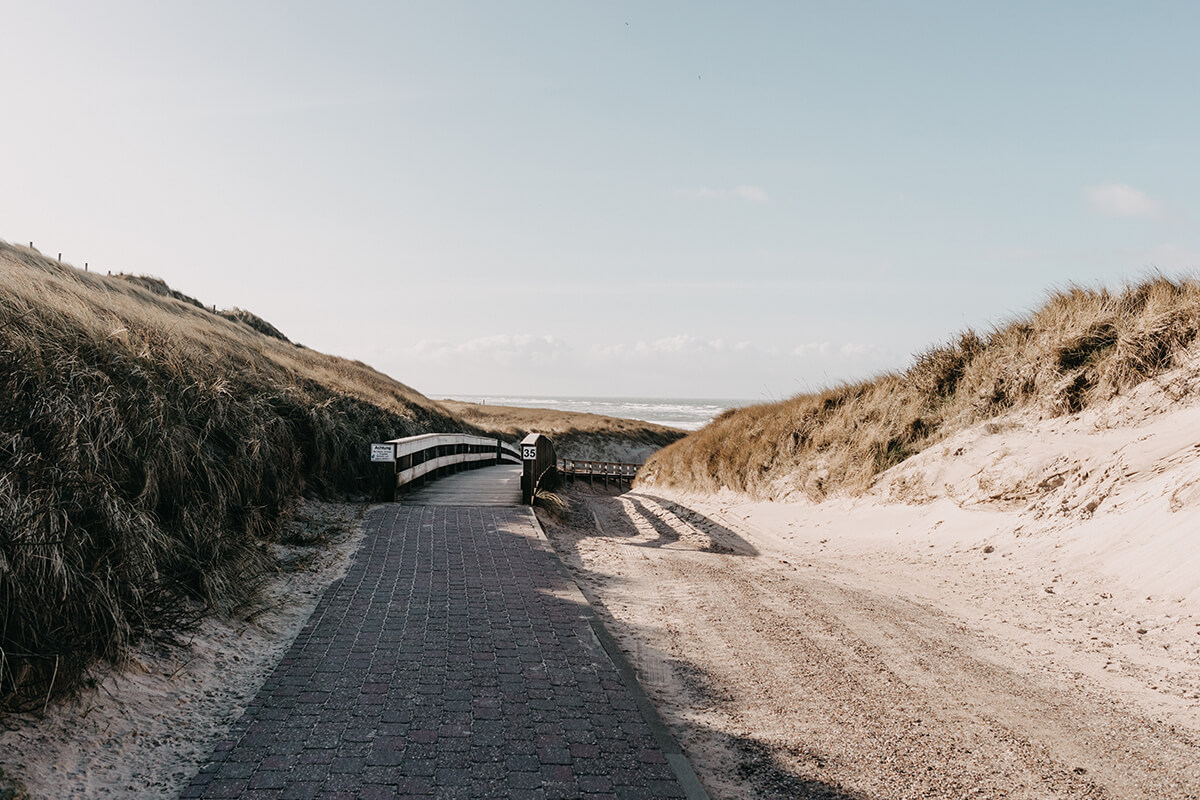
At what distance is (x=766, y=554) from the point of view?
11.5m

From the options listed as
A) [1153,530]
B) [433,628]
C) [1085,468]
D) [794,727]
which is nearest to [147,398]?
[433,628]

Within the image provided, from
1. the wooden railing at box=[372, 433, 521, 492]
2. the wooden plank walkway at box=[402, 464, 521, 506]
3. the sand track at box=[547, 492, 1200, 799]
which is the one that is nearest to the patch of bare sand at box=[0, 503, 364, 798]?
the sand track at box=[547, 492, 1200, 799]

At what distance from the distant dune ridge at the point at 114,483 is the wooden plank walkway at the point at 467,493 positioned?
2.63 meters

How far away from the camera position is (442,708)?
4461mm

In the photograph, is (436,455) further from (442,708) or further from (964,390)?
(442,708)

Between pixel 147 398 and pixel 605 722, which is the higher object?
pixel 147 398

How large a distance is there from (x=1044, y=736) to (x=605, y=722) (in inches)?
111

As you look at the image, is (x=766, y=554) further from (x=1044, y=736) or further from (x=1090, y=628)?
(x=1044, y=736)

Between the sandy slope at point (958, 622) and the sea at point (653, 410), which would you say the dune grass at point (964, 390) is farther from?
the sea at point (653, 410)

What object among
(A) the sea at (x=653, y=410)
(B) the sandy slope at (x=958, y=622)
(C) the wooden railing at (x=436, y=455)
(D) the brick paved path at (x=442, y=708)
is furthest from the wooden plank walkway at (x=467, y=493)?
(A) the sea at (x=653, y=410)

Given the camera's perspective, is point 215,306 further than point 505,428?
No

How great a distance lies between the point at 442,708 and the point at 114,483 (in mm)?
3110

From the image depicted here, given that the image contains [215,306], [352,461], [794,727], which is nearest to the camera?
[794,727]

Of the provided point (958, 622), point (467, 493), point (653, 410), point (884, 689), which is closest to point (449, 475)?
point (467, 493)
